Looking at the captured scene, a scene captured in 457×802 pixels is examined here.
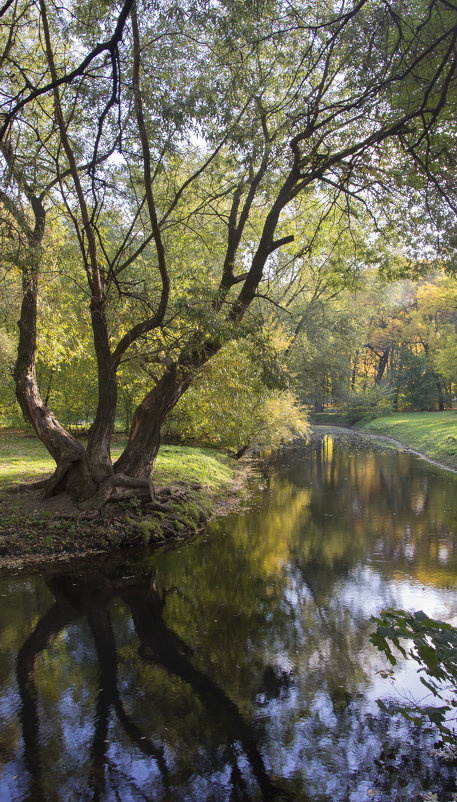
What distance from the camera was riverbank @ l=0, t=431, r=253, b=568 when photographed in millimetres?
9492

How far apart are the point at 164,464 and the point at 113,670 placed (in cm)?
972

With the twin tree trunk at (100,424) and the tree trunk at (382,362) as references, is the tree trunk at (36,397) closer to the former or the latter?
the twin tree trunk at (100,424)

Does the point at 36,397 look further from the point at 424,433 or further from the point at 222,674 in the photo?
the point at 424,433

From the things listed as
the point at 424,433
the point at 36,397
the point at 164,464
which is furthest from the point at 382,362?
the point at 36,397

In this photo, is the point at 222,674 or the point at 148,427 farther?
the point at 148,427

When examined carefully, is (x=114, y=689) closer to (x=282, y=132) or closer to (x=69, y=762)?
(x=69, y=762)

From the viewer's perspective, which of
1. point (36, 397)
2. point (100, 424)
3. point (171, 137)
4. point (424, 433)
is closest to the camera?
point (171, 137)

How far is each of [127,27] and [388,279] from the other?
25.1 ft

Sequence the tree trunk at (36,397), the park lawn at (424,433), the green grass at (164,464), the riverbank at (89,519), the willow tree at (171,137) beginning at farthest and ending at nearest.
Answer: the park lawn at (424,433) → the green grass at (164,464) → the tree trunk at (36,397) → the riverbank at (89,519) → the willow tree at (171,137)

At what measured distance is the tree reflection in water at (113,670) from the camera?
410 centimetres

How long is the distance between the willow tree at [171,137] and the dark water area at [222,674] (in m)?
3.11

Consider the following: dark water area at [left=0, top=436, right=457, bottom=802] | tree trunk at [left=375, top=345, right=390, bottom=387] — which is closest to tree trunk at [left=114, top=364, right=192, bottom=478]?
dark water area at [left=0, top=436, right=457, bottom=802]

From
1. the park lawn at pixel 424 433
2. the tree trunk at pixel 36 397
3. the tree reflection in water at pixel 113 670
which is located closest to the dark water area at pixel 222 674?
the tree reflection in water at pixel 113 670

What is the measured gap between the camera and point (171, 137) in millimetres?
8344
